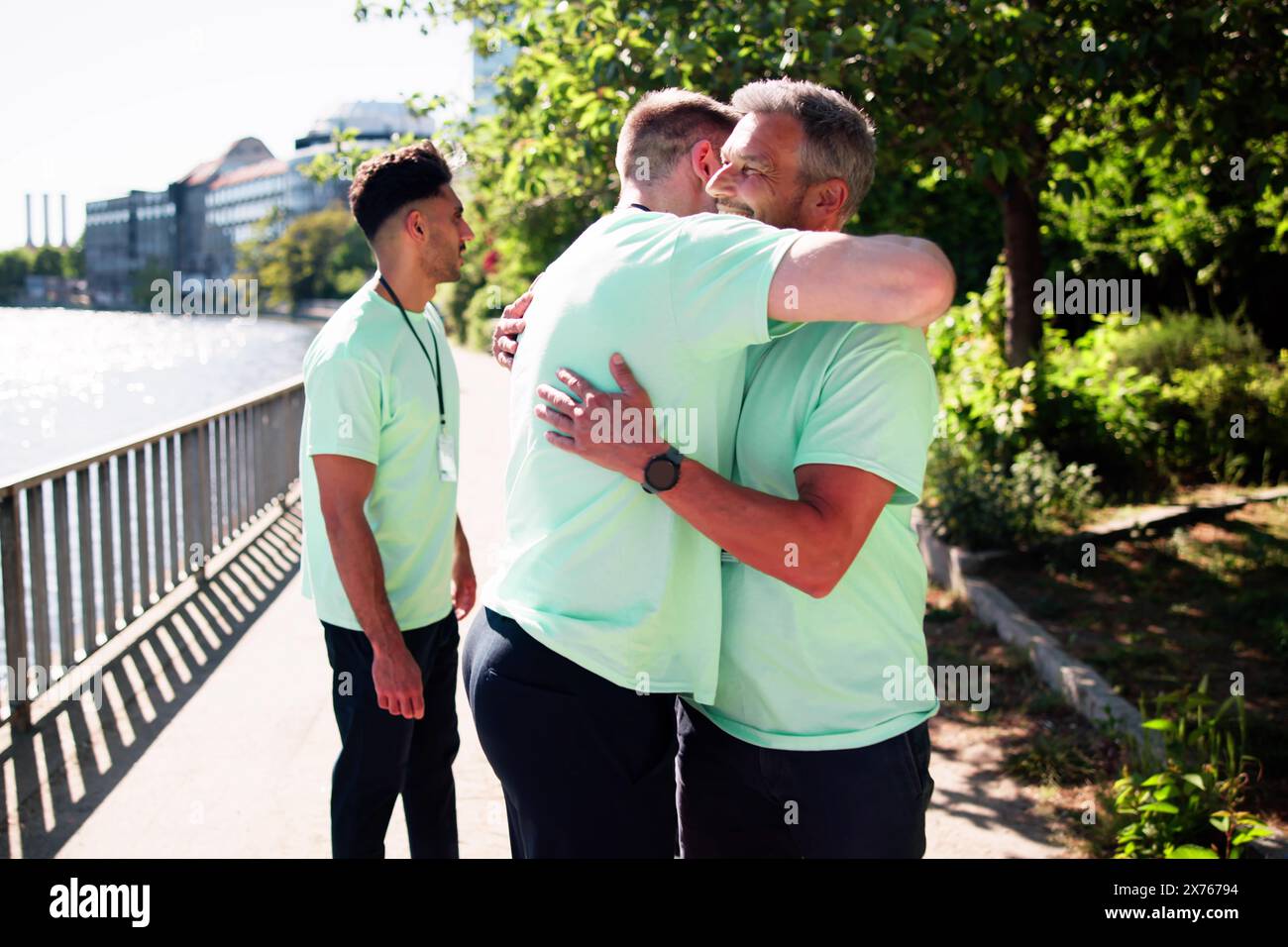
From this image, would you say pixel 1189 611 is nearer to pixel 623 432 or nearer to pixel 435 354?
pixel 435 354

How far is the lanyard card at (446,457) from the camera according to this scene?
331 cm

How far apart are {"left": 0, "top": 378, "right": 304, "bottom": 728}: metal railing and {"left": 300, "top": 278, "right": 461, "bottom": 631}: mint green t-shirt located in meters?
2.06

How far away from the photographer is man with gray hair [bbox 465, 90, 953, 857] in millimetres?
1941

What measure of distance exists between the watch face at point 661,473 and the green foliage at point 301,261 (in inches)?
1709

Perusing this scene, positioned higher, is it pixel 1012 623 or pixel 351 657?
pixel 351 657

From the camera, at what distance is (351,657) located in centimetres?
311

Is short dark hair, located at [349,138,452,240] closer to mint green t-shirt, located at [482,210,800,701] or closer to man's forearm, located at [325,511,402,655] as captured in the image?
man's forearm, located at [325,511,402,655]

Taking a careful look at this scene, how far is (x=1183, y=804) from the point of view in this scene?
3672 millimetres

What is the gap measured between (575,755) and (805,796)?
1.46 ft

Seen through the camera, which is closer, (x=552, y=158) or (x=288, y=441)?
(x=552, y=158)

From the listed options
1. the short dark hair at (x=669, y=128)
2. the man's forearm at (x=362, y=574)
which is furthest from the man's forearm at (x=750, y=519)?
the man's forearm at (x=362, y=574)
